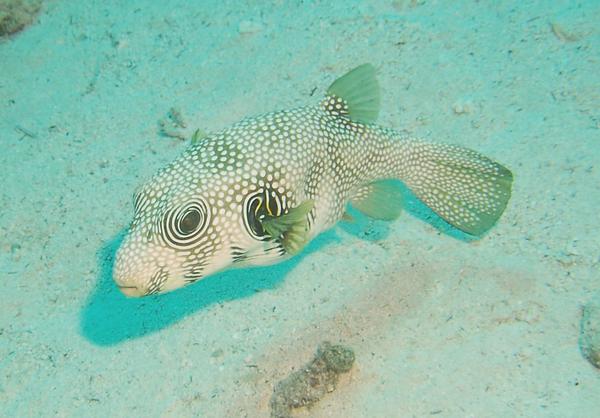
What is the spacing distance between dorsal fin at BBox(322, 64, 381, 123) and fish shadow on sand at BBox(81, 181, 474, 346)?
1.06 meters

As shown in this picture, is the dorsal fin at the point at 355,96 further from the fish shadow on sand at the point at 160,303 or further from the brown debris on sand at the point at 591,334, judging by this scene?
the brown debris on sand at the point at 591,334

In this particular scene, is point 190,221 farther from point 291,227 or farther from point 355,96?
point 355,96

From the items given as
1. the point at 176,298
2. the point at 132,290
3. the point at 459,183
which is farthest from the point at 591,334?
the point at 176,298

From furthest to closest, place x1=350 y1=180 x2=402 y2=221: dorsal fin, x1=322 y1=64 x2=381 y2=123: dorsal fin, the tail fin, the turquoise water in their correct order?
the tail fin
x1=350 y1=180 x2=402 y2=221: dorsal fin
x1=322 y1=64 x2=381 y2=123: dorsal fin
the turquoise water

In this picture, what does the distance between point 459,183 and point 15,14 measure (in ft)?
25.5

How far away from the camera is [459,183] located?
4.23 m

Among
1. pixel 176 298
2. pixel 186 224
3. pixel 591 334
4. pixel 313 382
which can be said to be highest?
pixel 186 224

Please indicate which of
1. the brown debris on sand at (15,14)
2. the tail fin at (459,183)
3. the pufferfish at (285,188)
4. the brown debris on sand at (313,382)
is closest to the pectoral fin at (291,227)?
the pufferfish at (285,188)

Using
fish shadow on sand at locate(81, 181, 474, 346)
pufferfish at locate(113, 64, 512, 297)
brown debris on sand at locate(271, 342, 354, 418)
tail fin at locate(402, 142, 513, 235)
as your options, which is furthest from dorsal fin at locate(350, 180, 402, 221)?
brown debris on sand at locate(271, 342, 354, 418)

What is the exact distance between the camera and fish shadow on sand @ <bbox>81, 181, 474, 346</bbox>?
14.4ft

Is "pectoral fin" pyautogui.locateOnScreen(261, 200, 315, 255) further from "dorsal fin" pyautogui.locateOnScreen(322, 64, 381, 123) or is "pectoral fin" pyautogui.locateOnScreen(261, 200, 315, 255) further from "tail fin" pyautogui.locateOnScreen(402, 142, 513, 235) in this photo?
"tail fin" pyautogui.locateOnScreen(402, 142, 513, 235)

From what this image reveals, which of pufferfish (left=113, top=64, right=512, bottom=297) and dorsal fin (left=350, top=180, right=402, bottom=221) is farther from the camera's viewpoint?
dorsal fin (left=350, top=180, right=402, bottom=221)

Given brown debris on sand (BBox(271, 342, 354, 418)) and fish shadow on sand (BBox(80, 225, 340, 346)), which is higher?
fish shadow on sand (BBox(80, 225, 340, 346))

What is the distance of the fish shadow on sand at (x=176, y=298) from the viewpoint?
14.4 feet
